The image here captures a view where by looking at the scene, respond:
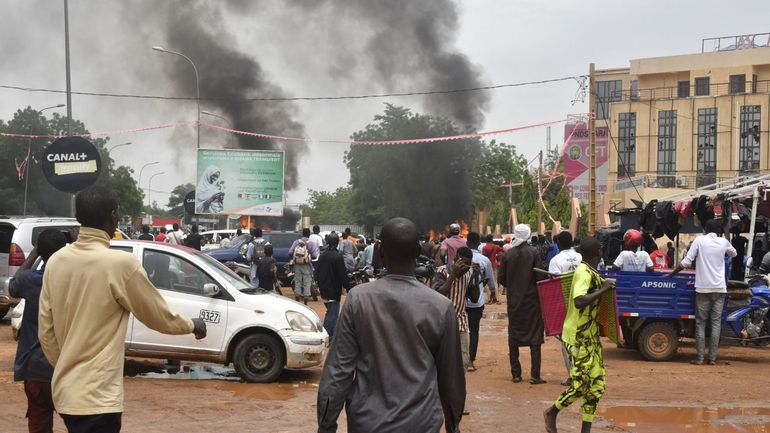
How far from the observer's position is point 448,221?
47.6m

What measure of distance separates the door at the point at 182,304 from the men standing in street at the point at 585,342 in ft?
13.3

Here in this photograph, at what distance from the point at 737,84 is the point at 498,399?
63082 millimetres

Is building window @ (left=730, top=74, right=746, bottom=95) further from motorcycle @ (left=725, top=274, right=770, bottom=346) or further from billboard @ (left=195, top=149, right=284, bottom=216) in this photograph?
motorcycle @ (left=725, top=274, right=770, bottom=346)

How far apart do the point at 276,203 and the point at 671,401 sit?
945 inches

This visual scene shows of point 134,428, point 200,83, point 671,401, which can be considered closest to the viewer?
point 134,428

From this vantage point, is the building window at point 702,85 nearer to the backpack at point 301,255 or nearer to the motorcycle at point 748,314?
the backpack at point 301,255

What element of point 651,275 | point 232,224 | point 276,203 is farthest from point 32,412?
point 232,224

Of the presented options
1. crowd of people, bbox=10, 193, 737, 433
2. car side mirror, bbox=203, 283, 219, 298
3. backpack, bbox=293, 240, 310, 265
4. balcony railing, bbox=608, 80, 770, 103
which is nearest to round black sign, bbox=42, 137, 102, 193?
backpack, bbox=293, 240, 310, 265

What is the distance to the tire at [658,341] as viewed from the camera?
39.9ft

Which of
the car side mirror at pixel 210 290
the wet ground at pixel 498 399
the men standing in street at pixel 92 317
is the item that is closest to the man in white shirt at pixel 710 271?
the wet ground at pixel 498 399

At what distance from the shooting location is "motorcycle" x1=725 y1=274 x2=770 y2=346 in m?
12.2

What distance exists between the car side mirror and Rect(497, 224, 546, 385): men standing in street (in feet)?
10.3

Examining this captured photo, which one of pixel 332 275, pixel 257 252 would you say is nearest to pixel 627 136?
pixel 257 252

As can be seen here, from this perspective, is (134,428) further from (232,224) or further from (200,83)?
(232,224)
